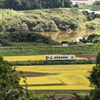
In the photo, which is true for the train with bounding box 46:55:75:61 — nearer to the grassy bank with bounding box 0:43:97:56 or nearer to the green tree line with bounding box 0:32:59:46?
the grassy bank with bounding box 0:43:97:56

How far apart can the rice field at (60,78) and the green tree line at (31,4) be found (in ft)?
304

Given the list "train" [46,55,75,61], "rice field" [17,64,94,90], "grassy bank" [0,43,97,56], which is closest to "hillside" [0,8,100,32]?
"grassy bank" [0,43,97,56]

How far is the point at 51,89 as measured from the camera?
3081 centimetres

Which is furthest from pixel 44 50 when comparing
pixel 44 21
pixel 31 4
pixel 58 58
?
pixel 31 4

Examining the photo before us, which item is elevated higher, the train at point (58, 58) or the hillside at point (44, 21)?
the train at point (58, 58)

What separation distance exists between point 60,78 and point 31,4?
4196 inches

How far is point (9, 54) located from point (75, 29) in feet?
213

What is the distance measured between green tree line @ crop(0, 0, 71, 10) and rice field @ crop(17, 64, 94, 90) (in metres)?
92.6

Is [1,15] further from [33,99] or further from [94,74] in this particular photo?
[33,99]

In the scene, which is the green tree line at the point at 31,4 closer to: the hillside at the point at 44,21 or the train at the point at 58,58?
the hillside at the point at 44,21

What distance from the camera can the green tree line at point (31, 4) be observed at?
5433 inches

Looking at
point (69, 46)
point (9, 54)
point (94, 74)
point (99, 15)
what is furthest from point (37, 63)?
point (99, 15)

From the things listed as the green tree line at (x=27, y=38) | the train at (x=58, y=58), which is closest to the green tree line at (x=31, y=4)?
the green tree line at (x=27, y=38)

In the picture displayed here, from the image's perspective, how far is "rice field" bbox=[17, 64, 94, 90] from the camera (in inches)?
1278
